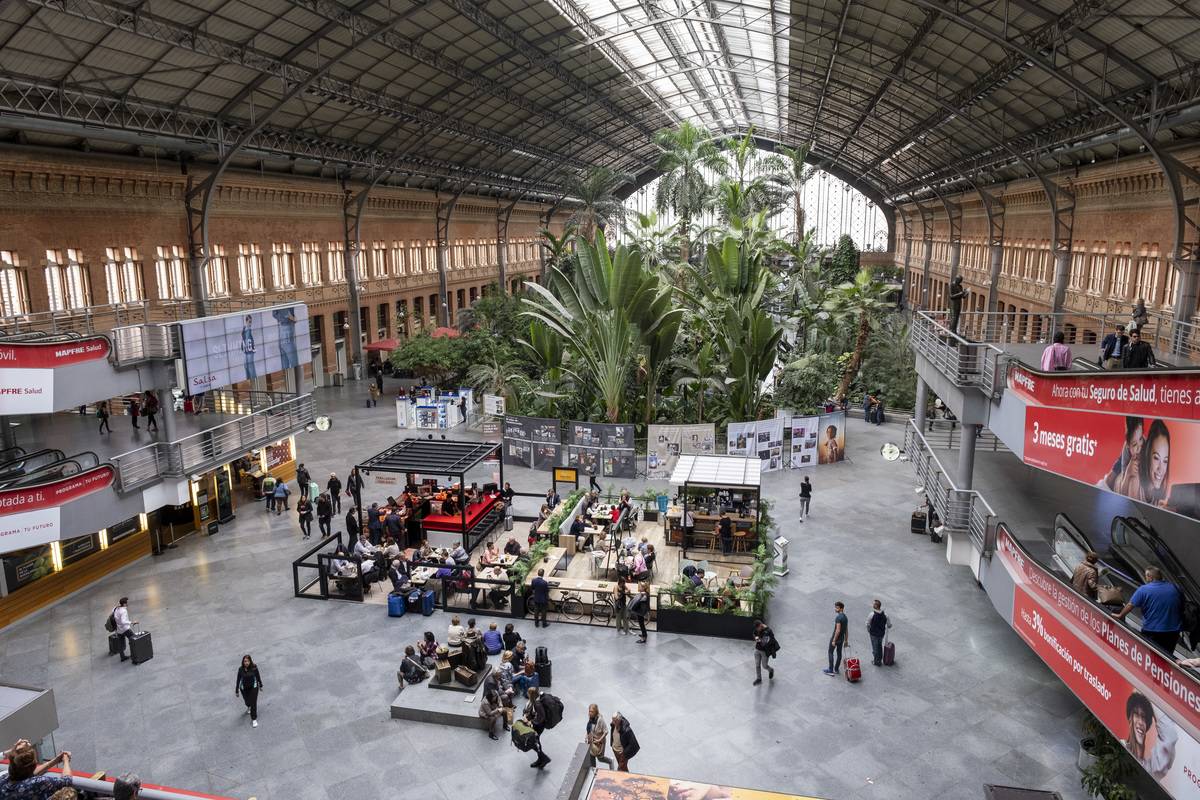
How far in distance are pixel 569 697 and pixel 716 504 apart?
772 cm

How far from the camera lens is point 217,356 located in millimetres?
18359

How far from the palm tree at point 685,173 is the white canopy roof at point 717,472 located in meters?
23.8

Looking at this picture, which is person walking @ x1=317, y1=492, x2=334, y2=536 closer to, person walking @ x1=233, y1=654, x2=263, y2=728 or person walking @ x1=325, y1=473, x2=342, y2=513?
person walking @ x1=325, y1=473, x2=342, y2=513

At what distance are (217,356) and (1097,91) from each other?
25.9 metres

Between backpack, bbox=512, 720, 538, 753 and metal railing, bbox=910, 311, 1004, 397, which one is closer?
backpack, bbox=512, 720, 538, 753

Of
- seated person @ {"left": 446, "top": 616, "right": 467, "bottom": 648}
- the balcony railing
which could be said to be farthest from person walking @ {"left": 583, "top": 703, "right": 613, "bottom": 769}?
the balcony railing

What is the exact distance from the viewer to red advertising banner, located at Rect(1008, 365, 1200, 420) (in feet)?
25.8

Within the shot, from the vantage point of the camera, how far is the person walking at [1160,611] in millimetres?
8375

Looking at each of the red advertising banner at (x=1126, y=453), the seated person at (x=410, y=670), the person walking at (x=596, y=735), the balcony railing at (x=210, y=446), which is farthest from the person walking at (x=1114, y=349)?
the balcony railing at (x=210, y=446)

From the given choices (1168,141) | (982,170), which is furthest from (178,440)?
(982,170)

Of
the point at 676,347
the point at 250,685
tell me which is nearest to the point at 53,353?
the point at 250,685

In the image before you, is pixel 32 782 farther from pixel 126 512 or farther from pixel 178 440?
pixel 178 440

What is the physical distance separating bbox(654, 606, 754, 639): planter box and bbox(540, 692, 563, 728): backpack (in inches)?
154

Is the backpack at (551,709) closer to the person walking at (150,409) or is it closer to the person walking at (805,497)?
the person walking at (805,497)
